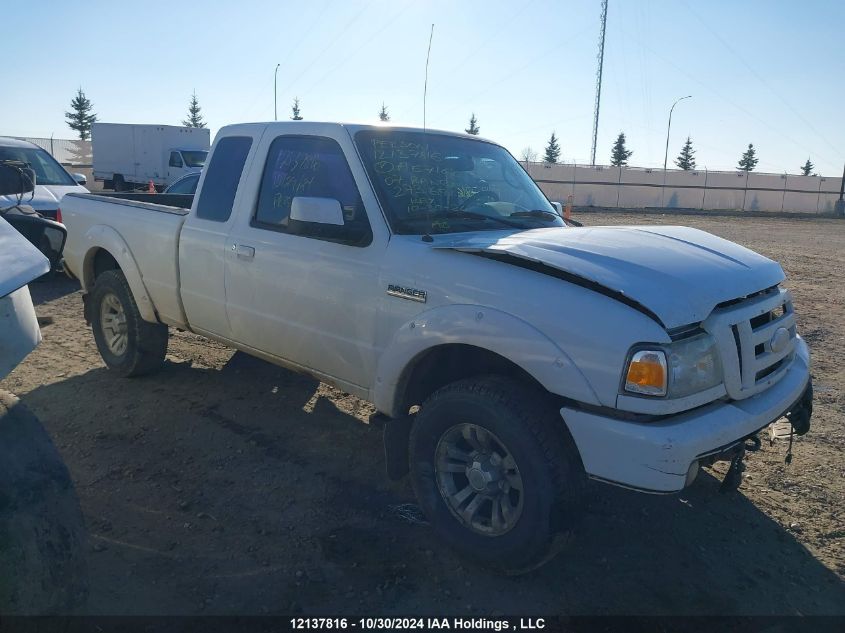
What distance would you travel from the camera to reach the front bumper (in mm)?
2602

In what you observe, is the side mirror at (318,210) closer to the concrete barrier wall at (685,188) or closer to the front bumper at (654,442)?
the front bumper at (654,442)

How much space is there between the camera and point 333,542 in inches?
135

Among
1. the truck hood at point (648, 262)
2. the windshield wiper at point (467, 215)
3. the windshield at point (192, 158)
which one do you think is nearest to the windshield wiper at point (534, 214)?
the windshield wiper at point (467, 215)

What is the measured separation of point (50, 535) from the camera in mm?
2219

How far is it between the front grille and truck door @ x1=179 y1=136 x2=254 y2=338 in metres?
3.11

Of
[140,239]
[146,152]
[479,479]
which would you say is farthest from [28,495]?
[146,152]

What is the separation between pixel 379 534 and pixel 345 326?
3.74 ft

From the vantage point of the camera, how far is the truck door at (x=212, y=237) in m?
4.52

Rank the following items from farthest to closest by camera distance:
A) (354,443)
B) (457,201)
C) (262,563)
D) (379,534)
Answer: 1. (354,443)
2. (457,201)
3. (379,534)
4. (262,563)

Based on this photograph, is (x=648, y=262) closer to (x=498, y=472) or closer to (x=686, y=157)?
(x=498, y=472)

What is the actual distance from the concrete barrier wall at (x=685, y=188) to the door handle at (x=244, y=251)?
116ft

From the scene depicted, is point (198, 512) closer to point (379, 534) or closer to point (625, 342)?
point (379, 534)

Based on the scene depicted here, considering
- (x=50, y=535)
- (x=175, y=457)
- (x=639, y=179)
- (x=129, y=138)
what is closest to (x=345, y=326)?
(x=175, y=457)

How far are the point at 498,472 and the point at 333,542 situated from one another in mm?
979
